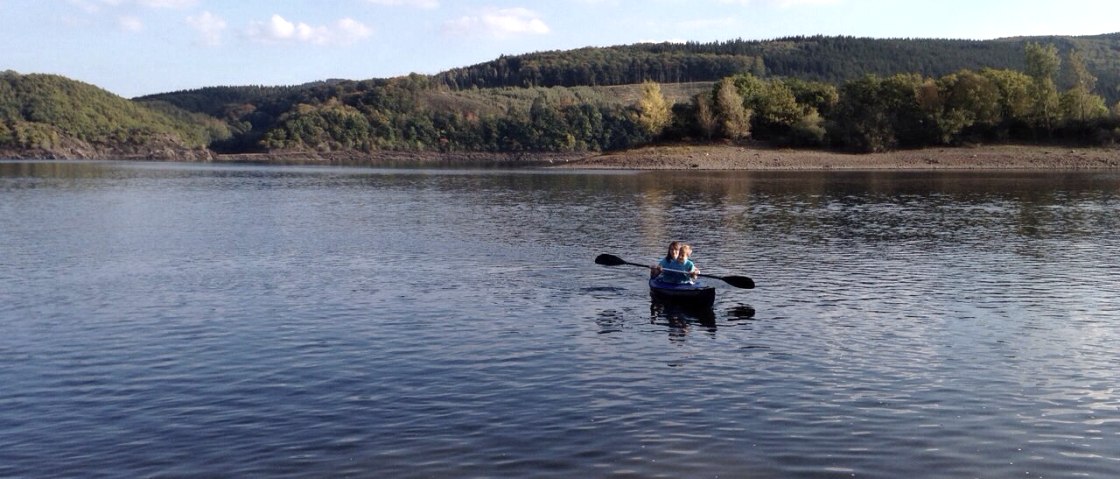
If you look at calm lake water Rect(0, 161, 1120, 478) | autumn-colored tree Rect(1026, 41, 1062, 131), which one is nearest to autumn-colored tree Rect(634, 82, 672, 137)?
autumn-colored tree Rect(1026, 41, 1062, 131)

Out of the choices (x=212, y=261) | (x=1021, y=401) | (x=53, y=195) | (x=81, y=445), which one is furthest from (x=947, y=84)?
(x=81, y=445)

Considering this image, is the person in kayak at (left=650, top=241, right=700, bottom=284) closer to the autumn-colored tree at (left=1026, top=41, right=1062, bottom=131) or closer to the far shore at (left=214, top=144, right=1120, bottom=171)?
the far shore at (left=214, top=144, right=1120, bottom=171)

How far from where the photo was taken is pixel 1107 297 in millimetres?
32094

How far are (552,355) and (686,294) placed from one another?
291 inches

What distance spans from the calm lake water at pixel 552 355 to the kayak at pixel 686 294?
73 centimetres

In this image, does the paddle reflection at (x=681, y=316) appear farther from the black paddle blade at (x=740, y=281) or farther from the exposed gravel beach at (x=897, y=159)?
the exposed gravel beach at (x=897, y=159)

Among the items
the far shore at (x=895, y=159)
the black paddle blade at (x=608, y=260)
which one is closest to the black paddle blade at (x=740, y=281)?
the black paddle blade at (x=608, y=260)

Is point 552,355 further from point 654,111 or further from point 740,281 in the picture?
point 654,111

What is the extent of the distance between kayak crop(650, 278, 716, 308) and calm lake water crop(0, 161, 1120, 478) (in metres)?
0.73

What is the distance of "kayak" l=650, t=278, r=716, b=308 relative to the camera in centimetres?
3050

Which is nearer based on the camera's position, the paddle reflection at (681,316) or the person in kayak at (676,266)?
the paddle reflection at (681,316)

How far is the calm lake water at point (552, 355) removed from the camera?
17.3m

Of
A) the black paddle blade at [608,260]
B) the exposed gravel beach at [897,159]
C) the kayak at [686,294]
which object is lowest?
the kayak at [686,294]

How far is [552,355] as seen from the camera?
80.9 ft
